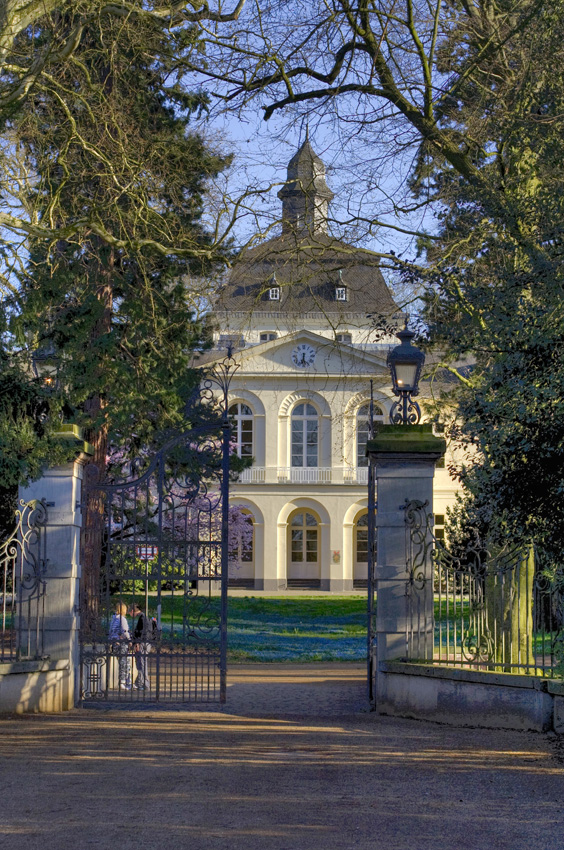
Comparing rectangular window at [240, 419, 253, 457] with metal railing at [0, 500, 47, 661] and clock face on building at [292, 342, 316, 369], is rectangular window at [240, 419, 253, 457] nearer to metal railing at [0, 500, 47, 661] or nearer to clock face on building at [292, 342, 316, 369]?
clock face on building at [292, 342, 316, 369]

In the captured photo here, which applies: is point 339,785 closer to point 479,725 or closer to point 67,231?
point 479,725

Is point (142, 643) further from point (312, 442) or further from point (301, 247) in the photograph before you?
point (312, 442)

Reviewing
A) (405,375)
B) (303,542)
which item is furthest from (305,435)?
(405,375)

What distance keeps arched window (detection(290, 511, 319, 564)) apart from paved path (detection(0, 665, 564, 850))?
1331 inches

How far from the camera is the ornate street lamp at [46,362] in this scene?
31.2 ft

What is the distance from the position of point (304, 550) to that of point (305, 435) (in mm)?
4862

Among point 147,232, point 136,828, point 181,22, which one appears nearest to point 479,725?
point 136,828

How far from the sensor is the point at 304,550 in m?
43.8

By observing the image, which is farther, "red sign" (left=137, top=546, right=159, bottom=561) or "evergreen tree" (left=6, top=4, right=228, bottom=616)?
"evergreen tree" (left=6, top=4, right=228, bottom=616)

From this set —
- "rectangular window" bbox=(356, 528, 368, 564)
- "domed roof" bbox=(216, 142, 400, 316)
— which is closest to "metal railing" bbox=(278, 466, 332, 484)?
"rectangular window" bbox=(356, 528, 368, 564)

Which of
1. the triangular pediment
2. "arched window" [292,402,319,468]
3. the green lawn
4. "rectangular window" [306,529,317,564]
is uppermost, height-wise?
the triangular pediment

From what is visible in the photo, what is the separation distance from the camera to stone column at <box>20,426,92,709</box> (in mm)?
9828

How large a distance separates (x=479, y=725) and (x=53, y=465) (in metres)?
4.51

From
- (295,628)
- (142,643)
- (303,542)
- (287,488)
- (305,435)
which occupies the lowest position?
(295,628)
